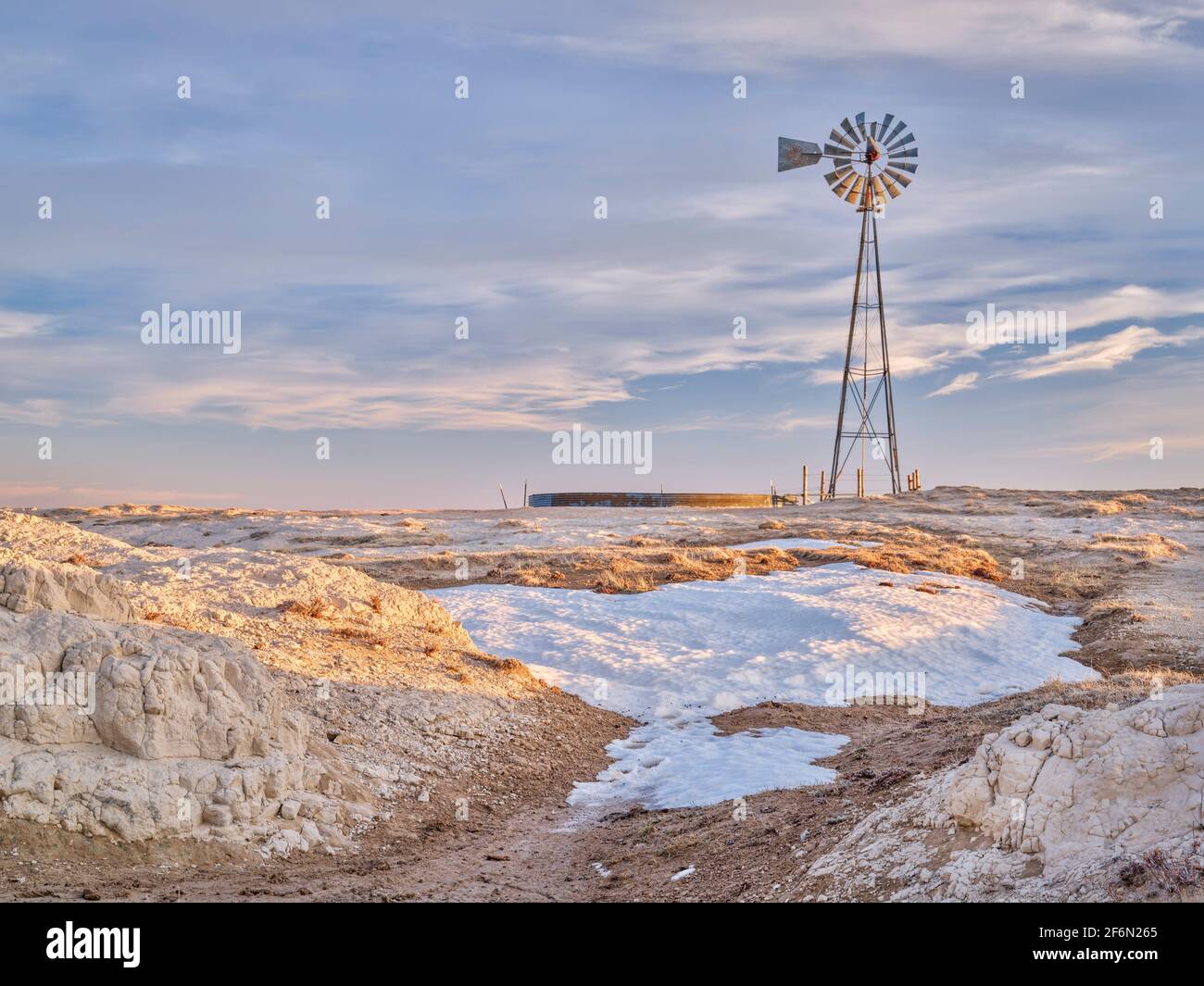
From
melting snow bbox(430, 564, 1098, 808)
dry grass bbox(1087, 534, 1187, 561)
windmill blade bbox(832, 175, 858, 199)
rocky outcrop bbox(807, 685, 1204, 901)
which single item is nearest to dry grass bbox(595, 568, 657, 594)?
melting snow bbox(430, 564, 1098, 808)

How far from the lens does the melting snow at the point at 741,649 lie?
16.7 meters

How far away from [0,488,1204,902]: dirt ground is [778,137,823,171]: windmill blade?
27691 millimetres

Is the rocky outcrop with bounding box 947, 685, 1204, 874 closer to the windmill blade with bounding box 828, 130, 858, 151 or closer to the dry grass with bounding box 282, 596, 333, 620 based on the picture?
the dry grass with bounding box 282, 596, 333, 620

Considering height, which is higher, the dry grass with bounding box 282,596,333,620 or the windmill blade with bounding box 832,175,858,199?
the windmill blade with bounding box 832,175,858,199

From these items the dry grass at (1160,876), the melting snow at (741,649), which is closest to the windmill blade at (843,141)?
the melting snow at (741,649)

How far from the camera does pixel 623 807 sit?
13.5 m

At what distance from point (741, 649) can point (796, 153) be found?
41039 millimetres

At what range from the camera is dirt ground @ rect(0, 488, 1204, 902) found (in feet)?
29.9

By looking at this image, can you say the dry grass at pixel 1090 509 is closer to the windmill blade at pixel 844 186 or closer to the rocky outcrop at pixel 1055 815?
the windmill blade at pixel 844 186

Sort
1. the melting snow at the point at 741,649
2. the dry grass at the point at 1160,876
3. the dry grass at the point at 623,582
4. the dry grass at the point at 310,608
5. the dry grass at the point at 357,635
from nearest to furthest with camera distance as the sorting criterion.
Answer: the dry grass at the point at 1160,876
the melting snow at the point at 741,649
the dry grass at the point at 357,635
the dry grass at the point at 310,608
the dry grass at the point at 623,582

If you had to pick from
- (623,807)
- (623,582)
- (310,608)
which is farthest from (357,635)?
(623,582)

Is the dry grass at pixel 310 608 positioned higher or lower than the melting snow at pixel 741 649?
higher

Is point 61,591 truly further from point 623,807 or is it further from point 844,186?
point 844,186

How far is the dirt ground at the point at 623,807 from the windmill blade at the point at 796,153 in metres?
27.7
